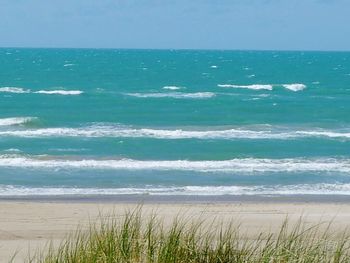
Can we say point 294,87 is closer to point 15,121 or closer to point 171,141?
point 15,121

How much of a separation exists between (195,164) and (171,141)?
16.1 feet

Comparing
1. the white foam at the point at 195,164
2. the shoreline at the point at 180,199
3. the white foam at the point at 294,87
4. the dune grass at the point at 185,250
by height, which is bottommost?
the dune grass at the point at 185,250

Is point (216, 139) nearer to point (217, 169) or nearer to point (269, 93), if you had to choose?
point (217, 169)

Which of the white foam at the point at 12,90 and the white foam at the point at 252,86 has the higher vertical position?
the white foam at the point at 252,86

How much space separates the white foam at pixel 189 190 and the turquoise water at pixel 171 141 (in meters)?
0.02

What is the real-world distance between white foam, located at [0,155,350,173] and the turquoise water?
0.03 m

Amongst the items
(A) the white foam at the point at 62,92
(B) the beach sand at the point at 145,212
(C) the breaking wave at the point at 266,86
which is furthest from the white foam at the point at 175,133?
(C) the breaking wave at the point at 266,86

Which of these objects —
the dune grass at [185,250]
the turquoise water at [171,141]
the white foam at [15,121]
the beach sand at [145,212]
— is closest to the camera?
the dune grass at [185,250]

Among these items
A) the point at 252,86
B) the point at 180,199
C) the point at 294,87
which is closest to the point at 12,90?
the point at 252,86

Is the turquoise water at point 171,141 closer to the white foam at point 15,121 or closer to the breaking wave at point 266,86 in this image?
the white foam at point 15,121

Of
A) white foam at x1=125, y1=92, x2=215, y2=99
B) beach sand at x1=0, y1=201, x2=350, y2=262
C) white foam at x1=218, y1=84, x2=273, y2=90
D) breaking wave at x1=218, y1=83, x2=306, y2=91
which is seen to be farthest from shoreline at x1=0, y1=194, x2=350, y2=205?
white foam at x1=218, y1=84, x2=273, y2=90

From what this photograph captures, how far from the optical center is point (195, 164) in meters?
22.2

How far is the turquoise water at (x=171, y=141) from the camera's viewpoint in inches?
757

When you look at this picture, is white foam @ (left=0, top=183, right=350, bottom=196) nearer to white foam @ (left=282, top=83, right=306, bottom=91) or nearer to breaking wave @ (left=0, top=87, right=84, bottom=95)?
breaking wave @ (left=0, top=87, right=84, bottom=95)
